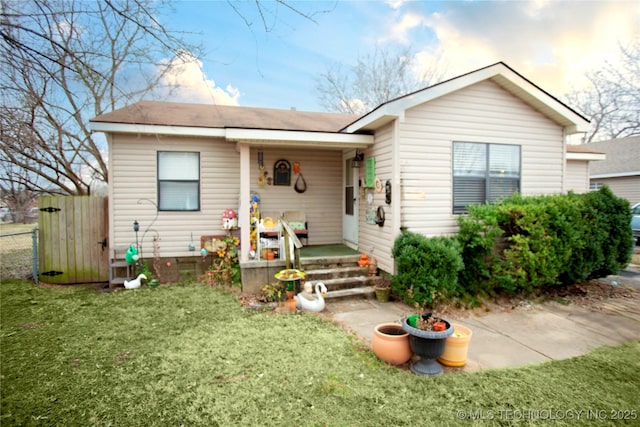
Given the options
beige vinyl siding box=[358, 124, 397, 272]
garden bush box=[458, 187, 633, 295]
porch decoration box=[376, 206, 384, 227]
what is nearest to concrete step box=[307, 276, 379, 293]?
beige vinyl siding box=[358, 124, 397, 272]

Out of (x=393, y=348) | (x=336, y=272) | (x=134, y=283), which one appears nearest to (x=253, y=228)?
(x=336, y=272)

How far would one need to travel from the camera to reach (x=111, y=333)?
14.4 ft

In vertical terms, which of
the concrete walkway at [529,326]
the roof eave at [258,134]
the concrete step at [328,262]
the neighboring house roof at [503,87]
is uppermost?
the neighboring house roof at [503,87]

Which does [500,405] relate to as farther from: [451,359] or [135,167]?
[135,167]

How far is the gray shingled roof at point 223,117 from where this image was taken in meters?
6.91

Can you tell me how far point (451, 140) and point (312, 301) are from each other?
3.91m

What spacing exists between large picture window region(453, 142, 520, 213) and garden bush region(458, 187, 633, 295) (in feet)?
1.22

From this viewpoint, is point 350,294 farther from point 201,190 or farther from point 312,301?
point 201,190

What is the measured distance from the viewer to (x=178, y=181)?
7.21 metres

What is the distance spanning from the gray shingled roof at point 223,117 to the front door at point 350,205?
108cm

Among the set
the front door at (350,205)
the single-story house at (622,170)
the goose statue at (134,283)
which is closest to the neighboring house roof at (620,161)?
the single-story house at (622,170)

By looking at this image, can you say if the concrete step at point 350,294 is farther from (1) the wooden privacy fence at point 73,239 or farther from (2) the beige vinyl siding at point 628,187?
(2) the beige vinyl siding at point 628,187

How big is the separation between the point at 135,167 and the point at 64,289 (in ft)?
8.91

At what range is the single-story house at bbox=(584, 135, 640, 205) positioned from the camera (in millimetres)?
15195
